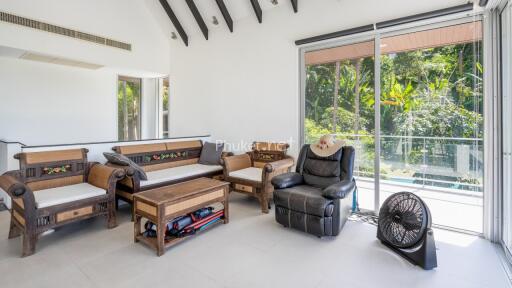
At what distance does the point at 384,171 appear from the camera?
12.0 feet

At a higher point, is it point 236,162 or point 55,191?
point 236,162

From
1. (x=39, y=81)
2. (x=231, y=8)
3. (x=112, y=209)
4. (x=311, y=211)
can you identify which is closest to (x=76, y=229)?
(x=112, y=209)

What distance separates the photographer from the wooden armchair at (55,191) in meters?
2.52

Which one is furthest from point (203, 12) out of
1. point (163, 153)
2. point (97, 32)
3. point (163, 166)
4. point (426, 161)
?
point (426, 161)

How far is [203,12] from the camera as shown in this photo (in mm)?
5250

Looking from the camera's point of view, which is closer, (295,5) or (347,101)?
(347,101)

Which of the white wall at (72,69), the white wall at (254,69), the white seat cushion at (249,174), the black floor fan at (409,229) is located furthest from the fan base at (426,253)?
the white wall at (72,69)

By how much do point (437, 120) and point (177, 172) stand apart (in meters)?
3.66

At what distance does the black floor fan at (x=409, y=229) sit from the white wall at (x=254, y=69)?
191cm

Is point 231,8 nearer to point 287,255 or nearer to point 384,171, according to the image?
point 384,171

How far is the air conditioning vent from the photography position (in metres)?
3.91

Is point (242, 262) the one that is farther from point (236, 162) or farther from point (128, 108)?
point (128, 108)

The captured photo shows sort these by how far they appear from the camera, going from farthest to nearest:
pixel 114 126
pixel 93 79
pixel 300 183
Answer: pixel 114 126, pixel 93 79, pixel 300 183

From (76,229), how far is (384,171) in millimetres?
3974
